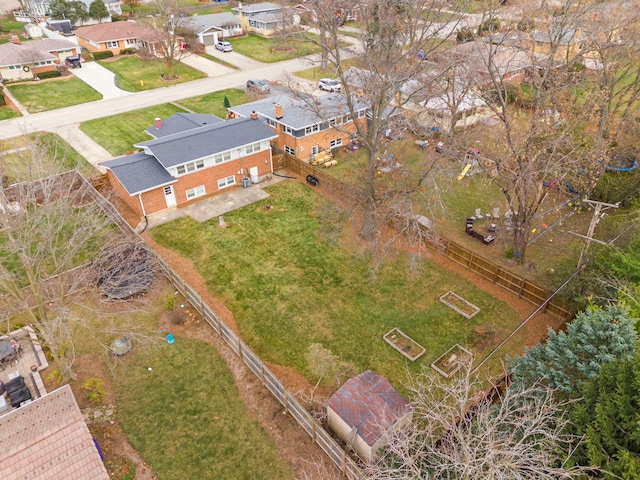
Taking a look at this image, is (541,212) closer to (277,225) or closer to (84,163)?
(277,225)

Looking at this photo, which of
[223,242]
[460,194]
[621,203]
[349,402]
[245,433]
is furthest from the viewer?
[460,194]

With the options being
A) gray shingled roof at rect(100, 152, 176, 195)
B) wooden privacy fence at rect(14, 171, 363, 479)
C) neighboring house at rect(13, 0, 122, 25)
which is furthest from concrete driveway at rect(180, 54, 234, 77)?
wooden privacy fence at rect(14, 171, 363, 479)

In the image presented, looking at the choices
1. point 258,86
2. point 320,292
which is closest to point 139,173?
point 320,292

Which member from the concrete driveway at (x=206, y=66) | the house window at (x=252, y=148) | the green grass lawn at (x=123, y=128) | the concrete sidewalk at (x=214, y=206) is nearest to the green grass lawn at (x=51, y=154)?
the green grass lawn at (x=123, y=128)

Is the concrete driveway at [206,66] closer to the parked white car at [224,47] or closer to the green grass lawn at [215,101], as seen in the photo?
the parked white car at [224,47]

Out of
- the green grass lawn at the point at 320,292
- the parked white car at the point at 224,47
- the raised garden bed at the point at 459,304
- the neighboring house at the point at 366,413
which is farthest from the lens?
the parked white car at the point at 224,47

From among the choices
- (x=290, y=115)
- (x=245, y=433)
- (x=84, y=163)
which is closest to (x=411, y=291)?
(x=245, y=433)
